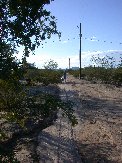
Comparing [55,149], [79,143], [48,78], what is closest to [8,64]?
[55,149]

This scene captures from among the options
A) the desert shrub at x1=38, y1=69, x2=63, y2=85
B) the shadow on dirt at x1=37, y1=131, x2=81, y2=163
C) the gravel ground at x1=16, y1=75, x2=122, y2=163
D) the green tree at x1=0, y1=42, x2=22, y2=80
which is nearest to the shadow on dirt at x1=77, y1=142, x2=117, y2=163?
the gravel ground at x1=16, y1=75, x2=122, y2=163

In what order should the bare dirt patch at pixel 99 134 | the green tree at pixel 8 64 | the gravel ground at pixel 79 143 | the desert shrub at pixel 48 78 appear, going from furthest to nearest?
the desert shrub at pixel 48 78
the bare dirt patch at pixel 99 134
the gravel ground at pixel 79 143
the green tree at pixel 8 64

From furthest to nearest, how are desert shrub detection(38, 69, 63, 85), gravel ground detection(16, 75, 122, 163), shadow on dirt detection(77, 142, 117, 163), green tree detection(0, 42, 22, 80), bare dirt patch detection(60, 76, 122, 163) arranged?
desert shrub detection(38, 69, 63, 85) → bare dirt patch detection(60, 76, 122, 163) → gravel ground detection(16, 75, 122, 163) → shadow on dirt detection(77, 142, 117, 163) → green tree detection(0, 42, 22, 80)

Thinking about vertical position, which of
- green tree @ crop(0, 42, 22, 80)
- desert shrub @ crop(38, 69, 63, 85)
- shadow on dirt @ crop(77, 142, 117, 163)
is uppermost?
green tree @ crop(0, 42, 22, 80)

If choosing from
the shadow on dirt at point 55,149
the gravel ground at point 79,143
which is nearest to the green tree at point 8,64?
the gravel ground at point 79,143

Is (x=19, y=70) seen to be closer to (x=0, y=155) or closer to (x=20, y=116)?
(x=20, y=116)

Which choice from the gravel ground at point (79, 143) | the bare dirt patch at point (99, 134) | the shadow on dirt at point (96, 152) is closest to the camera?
the shadow on dirt at point (96, 152)

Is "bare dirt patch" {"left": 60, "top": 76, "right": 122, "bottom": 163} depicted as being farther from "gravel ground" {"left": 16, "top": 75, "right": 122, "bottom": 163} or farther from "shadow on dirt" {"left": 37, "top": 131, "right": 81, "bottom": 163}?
"shadow on dirt" {"left": 37, "top": 131, "right": 81, "bottom": 163}

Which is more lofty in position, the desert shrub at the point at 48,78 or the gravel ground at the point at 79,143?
the desert shrub at the point at 48,78

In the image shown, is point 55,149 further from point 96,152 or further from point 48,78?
point 48,78

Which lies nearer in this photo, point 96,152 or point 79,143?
point 96,152

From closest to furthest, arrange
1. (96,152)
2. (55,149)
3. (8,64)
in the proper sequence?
1. (8,64)
2. (96,152)
3. (55,149)

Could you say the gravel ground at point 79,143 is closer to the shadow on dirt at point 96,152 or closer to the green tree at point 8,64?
the shadow on dirt at point 96,152

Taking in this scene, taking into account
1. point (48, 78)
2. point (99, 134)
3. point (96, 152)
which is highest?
point (48, 78)
